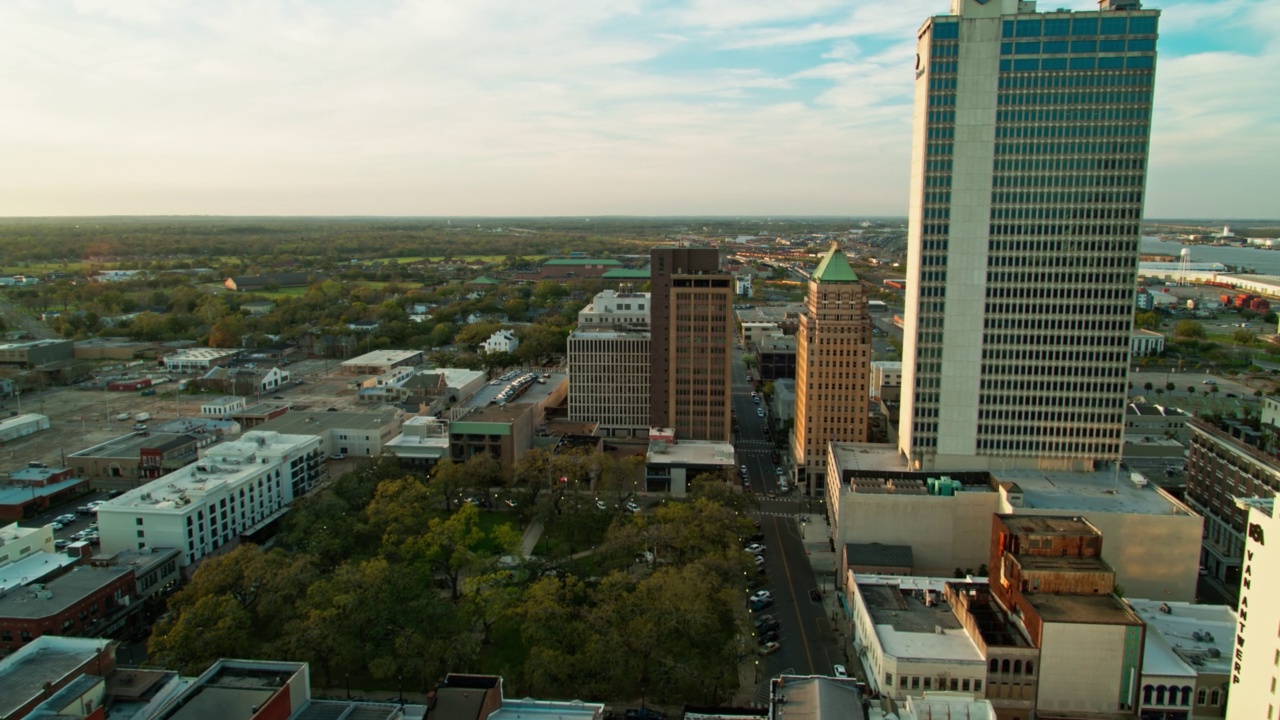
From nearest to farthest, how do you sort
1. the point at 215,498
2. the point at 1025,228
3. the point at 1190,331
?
the point at 215,498, the point at 1025,228, the point at 1190,331

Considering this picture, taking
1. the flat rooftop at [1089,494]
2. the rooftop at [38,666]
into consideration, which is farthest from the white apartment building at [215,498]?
the flat rooftop at [1089,494]

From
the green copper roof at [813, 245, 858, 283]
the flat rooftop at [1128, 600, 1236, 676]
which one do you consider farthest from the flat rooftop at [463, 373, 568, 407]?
the flat rooftop at [1128, 600, 1236, 676]

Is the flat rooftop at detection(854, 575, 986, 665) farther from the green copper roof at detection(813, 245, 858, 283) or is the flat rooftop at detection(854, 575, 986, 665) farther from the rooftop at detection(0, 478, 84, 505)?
the rooftop at detection(0, 478, 84, 505)

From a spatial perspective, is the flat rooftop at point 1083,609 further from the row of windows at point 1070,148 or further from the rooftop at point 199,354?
the rooftop at point 199,354

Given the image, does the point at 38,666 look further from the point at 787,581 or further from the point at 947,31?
the point at 947,31

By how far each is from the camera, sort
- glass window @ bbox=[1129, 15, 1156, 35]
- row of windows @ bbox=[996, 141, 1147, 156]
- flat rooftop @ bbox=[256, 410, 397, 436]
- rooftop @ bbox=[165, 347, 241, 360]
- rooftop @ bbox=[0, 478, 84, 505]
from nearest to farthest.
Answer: glass window @ bbox=[1129, 15, 1156, 35]
row of windows @ bbox=[996, 141, 1147, 156]
rooftop @ bbox=[0, 478, 84, 505]
flat rooftop @ bbox=[256, 410, 397, 436]
rooftop @ bbox=[165, 347, 241, 360]

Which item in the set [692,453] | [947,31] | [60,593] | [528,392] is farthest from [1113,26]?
[60,593]

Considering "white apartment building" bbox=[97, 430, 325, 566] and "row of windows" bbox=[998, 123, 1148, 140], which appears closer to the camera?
"white apartment building" bbox=[97, 430, 325, 566]
